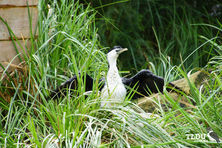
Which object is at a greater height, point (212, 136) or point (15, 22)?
point (15, 22)

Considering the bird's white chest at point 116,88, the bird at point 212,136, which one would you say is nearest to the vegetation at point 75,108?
the bird at point 212,136

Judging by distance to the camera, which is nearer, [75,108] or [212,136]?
[212,136]

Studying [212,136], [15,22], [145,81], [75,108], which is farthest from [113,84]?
[212,136]

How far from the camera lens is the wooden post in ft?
9.83

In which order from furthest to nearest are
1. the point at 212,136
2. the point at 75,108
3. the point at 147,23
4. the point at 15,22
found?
the point at 147,23 < the point at 15,22 < the point at 75,108 < the point at 212,136

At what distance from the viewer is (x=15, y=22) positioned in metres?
3.05

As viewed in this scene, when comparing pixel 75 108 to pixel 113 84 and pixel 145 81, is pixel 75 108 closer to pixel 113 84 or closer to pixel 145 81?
pixel 113 84

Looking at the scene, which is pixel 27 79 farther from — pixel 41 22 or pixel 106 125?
pixel 106 125

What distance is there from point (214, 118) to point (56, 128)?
3.01 ft

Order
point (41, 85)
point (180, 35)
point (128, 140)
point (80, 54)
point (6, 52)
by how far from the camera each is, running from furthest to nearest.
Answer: point (180, 35) → point (80, 54) → point (6, 52) → point (41, 85) → point (128, 140)

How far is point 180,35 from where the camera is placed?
5430 millimetres

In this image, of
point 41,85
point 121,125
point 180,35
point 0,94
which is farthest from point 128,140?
point 180,35

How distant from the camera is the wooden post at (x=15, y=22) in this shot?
3.00 meters

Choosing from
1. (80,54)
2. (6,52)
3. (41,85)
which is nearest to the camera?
(41,85)
